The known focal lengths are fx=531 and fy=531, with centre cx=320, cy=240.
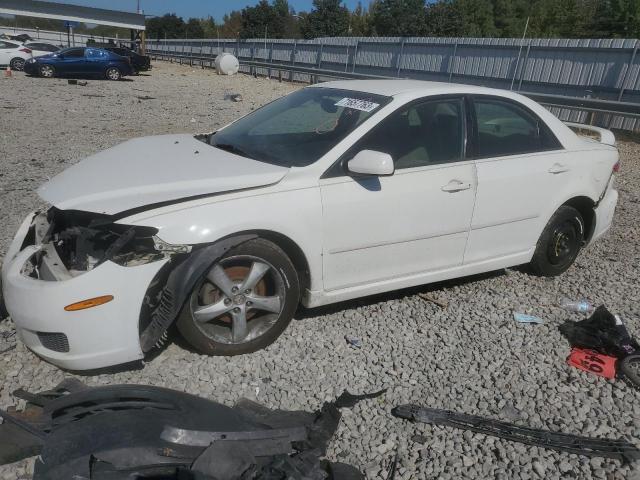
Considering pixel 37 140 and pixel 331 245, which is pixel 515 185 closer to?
pixel 331 245

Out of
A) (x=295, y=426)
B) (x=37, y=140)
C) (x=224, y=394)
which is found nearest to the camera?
(x=295, y=426)

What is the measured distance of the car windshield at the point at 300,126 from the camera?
11.7 ft

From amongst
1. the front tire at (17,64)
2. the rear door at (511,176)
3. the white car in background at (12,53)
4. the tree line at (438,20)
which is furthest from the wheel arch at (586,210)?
the tree line at (438,20)

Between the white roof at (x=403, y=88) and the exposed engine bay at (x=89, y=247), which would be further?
the white roof at (x=403, y=88)

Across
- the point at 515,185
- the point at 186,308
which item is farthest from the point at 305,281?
the point at 515,185

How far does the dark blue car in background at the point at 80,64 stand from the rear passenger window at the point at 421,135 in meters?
23.7

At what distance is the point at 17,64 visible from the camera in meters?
25.9

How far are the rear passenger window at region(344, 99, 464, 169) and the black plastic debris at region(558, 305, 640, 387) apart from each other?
151cm

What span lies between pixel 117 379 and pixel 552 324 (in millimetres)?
3102

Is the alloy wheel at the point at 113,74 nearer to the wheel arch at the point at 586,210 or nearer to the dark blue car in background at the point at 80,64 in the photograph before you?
the dark blue car in background at the point at 80,64

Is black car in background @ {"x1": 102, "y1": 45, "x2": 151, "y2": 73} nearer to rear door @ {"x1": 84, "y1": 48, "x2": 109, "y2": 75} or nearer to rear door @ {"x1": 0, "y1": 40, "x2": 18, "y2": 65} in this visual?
rear door @ {"x1": 84, "y1": 48, "x2": 109, "y2": 75}

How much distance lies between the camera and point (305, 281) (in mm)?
3467

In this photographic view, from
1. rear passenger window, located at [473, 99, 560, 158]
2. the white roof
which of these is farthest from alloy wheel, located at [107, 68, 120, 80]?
rear passenger window, located at [473, 99, 560, 158]

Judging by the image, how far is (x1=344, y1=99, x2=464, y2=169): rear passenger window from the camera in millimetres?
3615
